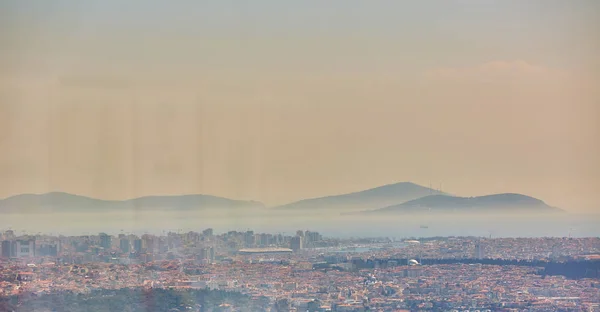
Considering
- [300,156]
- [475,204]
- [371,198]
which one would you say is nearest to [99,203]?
[300,156]

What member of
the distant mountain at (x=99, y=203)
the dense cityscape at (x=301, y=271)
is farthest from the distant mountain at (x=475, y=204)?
the distant mountain at (x=99, y=203)

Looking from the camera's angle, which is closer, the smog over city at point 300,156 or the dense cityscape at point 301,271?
the dense cityscape at point 301,271

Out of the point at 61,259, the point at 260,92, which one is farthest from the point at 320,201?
the point at 61,259

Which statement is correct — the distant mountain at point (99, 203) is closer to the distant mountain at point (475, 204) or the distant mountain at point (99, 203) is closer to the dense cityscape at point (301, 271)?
the dense cityscape at point (301, 271)

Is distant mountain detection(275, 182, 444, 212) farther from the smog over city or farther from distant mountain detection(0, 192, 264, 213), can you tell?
distant mountain detection(0, 192, 264, 213)

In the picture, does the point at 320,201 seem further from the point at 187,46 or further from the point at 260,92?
the point at 187,46
